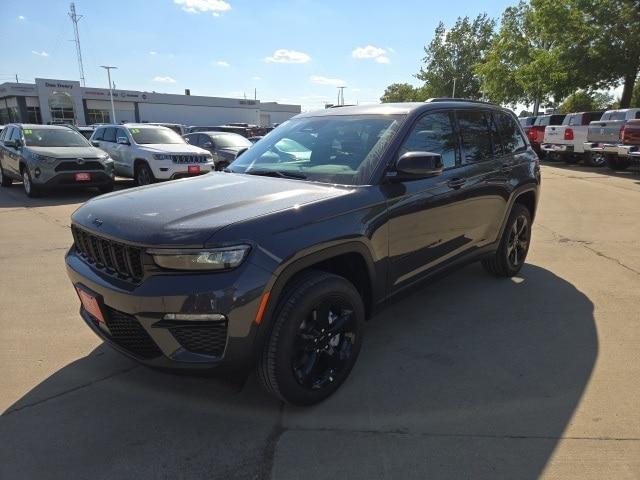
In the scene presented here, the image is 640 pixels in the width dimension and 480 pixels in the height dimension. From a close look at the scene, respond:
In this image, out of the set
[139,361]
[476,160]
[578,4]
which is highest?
[578,4]

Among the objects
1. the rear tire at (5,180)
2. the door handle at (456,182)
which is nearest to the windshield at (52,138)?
the rear tire at (5,180)

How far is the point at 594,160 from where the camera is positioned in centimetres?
1806

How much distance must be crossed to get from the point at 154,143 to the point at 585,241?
Answer: 33.6 feet

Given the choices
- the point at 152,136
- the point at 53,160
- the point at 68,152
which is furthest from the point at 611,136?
the point at 53,160

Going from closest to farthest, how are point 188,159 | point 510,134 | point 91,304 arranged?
1. point 91,304
2. point 510,134
3. point 188,159

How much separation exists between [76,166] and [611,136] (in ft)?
49.2

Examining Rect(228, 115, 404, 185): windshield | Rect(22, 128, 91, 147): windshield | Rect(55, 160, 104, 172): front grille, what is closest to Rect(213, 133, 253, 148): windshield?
Rect(22, 128, 91, 147): windshield

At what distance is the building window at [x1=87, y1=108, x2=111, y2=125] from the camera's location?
56394 mm

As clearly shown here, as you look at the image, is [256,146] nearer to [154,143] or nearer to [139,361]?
[139,361]

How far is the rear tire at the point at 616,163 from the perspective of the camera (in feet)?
51.9

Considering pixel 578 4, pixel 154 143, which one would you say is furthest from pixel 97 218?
pixel 578 4

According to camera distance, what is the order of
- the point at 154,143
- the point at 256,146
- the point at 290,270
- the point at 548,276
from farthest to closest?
1. the point at 154,143
2. the point at 548,276
3. the point at 256,146
4. the point at 290,270

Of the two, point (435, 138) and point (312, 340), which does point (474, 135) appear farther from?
point (312, 340)

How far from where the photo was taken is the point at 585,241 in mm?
6715
